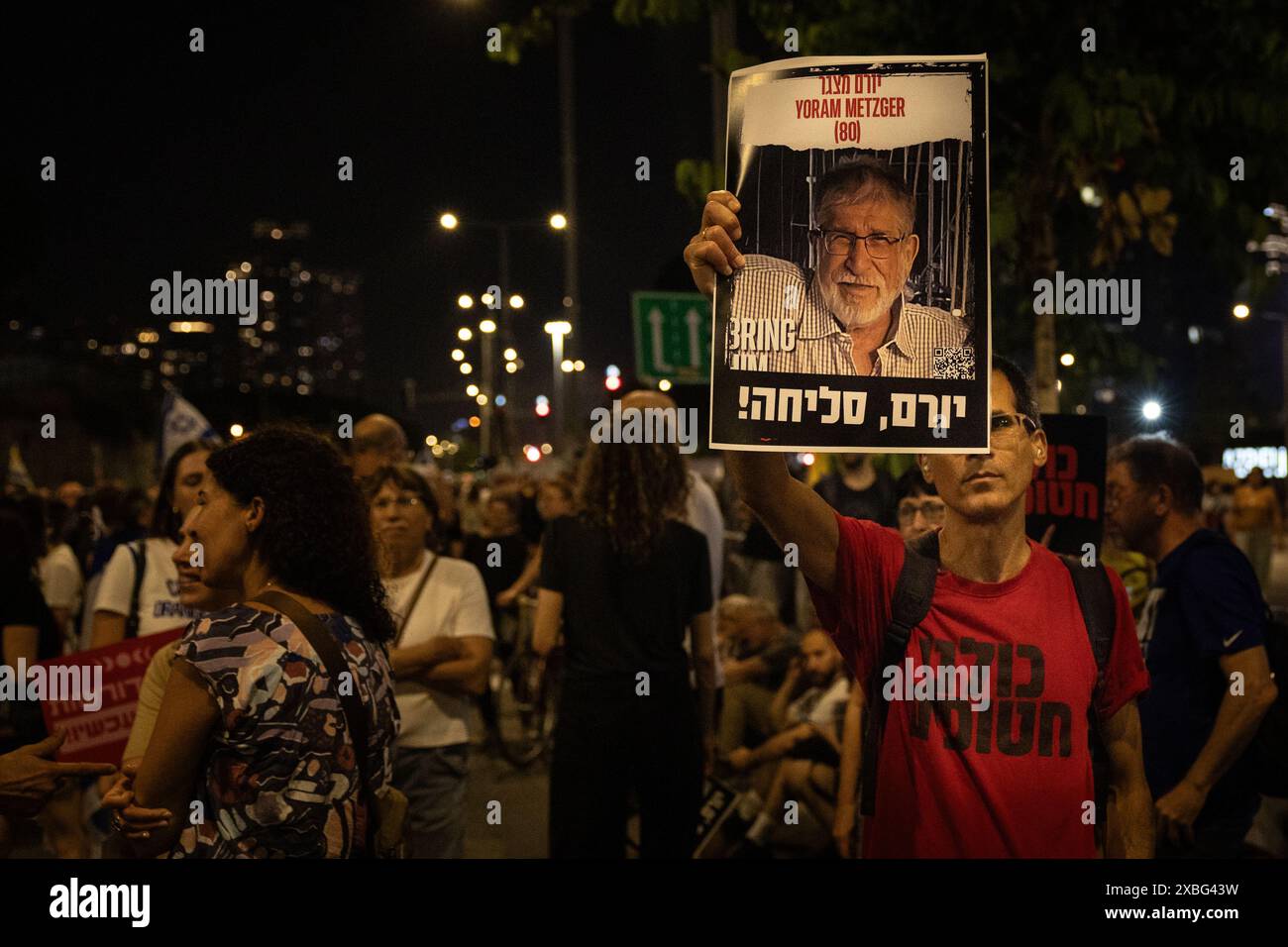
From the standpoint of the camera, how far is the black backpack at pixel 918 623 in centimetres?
278

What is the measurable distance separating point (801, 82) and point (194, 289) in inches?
137

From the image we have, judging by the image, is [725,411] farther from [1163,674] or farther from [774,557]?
[774,557]

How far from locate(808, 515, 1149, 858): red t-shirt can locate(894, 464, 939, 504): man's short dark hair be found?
1.77 m

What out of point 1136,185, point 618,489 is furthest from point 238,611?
point 1136,185

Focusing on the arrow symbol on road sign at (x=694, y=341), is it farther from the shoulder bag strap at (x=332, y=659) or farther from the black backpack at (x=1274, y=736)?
the shoulder bag strap at (x=332, y=659)

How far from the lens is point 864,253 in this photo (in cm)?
252

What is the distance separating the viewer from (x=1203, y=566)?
4.11m

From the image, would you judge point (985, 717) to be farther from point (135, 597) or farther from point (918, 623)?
point (135, 597)

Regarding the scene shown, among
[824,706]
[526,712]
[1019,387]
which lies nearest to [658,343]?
[526,712]

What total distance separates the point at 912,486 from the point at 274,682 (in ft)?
8.69

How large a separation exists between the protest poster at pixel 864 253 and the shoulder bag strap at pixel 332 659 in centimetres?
109
